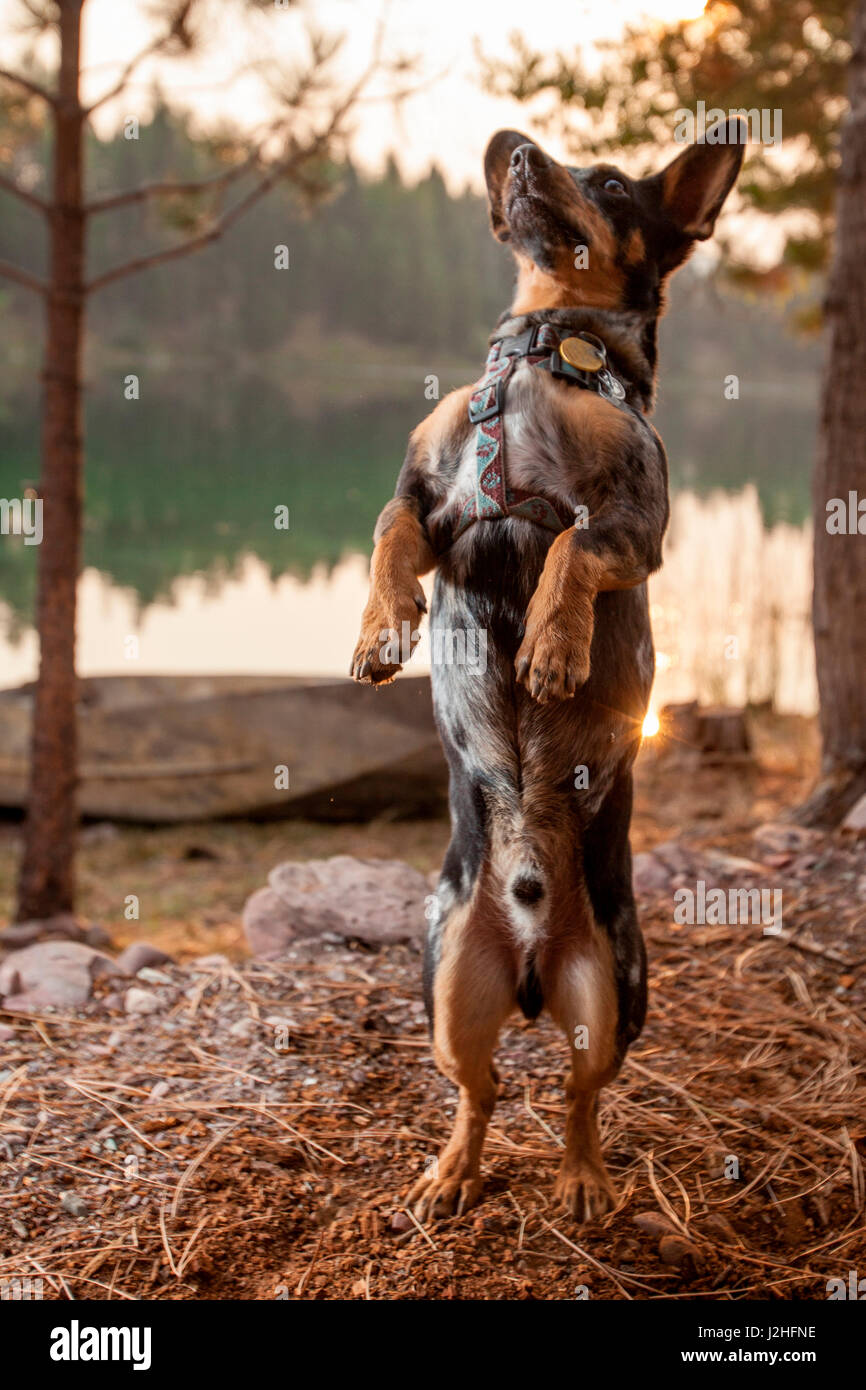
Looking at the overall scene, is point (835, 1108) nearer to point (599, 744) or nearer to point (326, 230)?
point (599, 744)

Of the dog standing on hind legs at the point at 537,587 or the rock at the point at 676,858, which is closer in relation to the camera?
the dog standing on hind legs at the point at 537,587

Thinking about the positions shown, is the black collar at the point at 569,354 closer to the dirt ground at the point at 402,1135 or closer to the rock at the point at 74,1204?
the dirt ground at the point at 402,1135

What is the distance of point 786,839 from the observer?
490cm

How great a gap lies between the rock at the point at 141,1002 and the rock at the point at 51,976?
16 centimetres

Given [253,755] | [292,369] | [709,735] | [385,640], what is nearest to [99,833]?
[253,755]

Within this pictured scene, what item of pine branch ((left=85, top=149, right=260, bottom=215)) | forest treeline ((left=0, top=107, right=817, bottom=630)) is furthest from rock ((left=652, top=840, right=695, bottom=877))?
pine branch ((left=85, top=149, right=260, bottom=215))

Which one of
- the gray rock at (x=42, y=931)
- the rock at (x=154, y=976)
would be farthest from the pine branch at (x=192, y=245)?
the rock at (x=154, y=976)

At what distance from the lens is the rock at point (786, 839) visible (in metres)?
4.80

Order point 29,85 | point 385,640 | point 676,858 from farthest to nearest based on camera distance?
point 29,85 < point 676,858 < point 385,640

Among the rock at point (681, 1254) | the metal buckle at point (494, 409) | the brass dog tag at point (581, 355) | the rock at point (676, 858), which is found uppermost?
the brass dog tag at point (581, 355)

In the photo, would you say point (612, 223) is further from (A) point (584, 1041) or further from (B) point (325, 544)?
(B) point (325, 544)

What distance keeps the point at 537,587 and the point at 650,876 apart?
2.63 m

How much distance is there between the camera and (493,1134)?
9.62 feet
